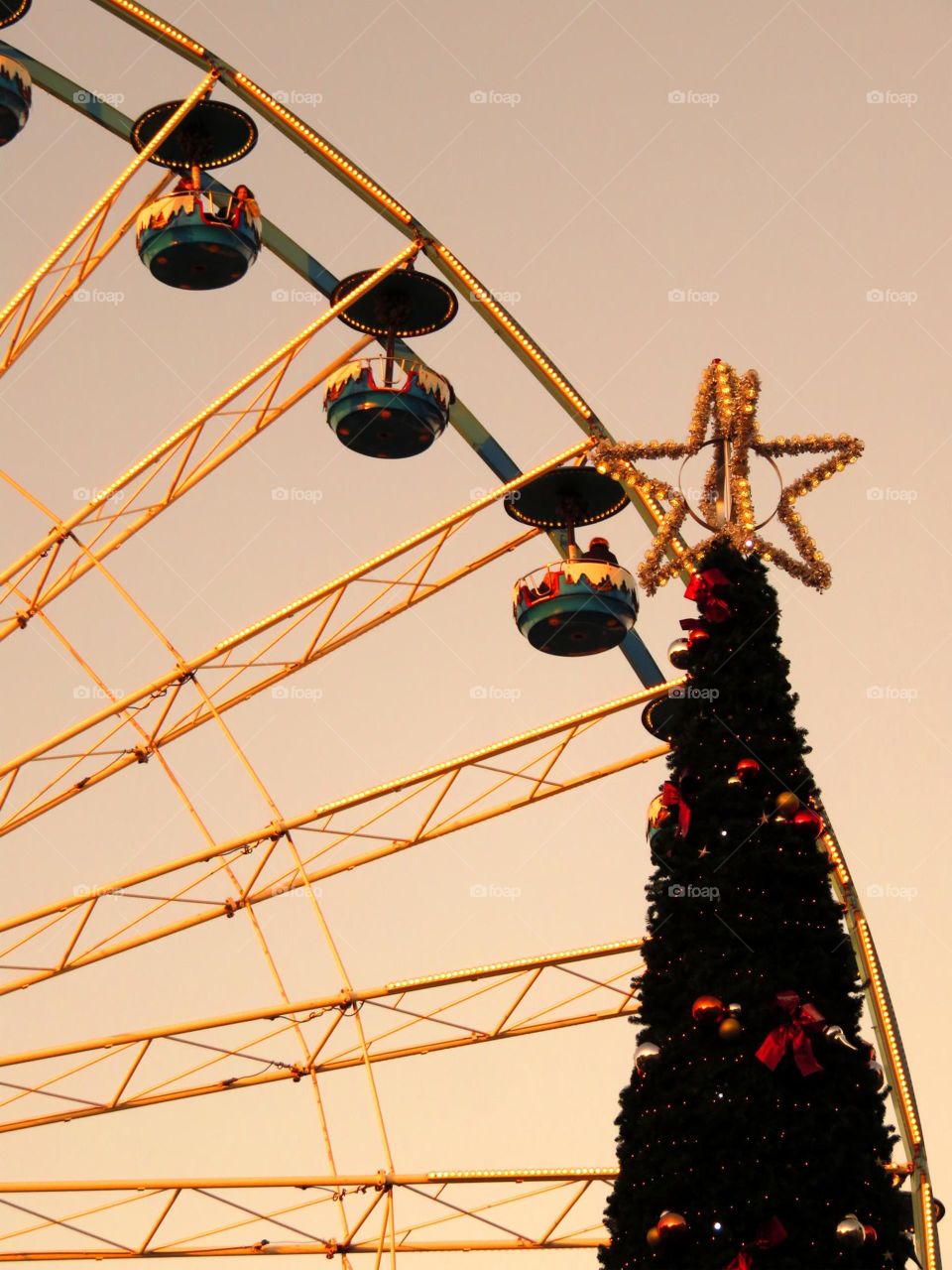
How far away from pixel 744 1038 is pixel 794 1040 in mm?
209

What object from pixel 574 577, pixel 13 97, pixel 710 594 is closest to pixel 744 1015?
pixel 710 594

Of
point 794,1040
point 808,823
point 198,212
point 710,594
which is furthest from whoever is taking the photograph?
point 198,212

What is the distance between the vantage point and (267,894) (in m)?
14.0

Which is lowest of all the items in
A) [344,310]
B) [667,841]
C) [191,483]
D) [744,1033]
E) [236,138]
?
[744,1033]

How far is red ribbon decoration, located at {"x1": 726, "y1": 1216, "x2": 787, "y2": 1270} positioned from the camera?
8.70m

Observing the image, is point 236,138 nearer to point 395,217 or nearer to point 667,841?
point 395,217

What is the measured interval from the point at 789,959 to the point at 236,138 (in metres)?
8.71

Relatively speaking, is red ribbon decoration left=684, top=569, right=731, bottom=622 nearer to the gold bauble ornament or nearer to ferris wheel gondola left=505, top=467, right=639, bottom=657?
the gold bauble ornament

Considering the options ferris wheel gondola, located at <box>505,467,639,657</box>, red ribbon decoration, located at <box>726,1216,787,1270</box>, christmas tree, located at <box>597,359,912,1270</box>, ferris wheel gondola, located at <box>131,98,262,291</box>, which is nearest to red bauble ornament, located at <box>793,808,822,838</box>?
christmas tree, located at <box>597,359,912,1270</box>

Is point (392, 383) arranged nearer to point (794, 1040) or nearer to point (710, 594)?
point (710, 594)

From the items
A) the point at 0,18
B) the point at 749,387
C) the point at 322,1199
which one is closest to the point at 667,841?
the point at 749,387

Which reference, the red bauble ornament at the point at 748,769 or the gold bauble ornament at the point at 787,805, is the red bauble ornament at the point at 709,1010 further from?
the red bauble ornament at the point at 748,769

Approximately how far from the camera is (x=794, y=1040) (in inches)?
359

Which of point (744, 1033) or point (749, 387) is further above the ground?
point (749, 387)
